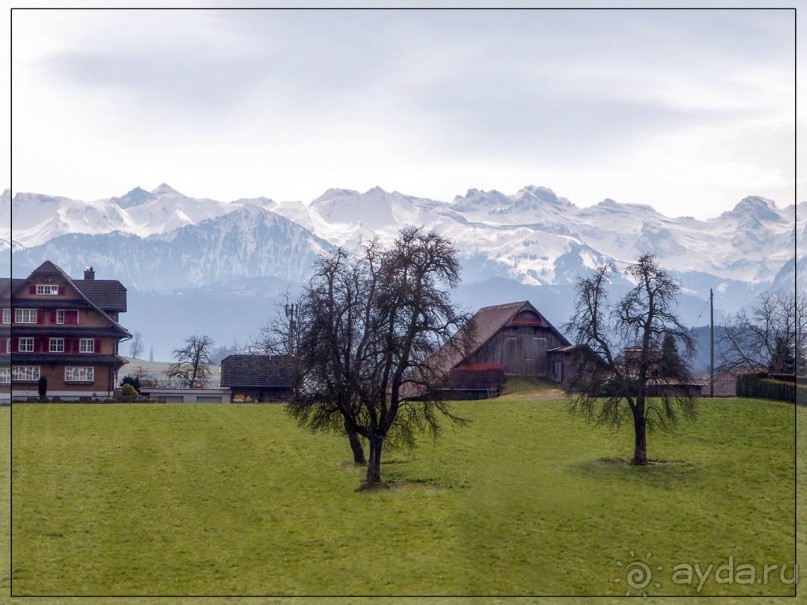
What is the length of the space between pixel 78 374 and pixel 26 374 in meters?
4.31

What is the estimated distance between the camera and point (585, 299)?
4700 centimetres

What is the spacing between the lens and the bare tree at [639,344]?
46.8 meters

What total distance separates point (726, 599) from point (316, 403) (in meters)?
22.0

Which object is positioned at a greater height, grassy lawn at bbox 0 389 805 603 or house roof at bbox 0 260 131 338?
house roof at bbox 0 260 131 338

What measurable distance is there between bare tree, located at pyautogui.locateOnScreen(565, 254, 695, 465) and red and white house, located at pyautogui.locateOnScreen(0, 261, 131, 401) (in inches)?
1938

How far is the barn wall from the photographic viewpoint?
86625 millimetres

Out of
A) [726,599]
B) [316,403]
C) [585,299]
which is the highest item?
[585,299]

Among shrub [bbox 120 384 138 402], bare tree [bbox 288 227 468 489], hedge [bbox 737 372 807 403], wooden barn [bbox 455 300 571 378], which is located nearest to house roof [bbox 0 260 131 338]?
shrub [bbox 120 384 138 402]

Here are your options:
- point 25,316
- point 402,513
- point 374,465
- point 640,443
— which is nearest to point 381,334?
point 374,465

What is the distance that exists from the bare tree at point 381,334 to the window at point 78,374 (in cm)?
4750

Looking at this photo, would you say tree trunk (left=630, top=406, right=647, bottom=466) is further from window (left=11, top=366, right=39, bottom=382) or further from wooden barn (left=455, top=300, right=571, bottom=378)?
window (left=11, top=366, right=39, bottom=382)

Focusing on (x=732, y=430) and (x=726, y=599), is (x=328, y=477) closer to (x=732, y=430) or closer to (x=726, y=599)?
(x=726, y=599)

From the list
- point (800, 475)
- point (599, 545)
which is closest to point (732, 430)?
point (800, 475)

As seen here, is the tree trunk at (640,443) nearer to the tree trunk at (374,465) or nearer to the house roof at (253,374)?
the tree trunk at (374,465)
